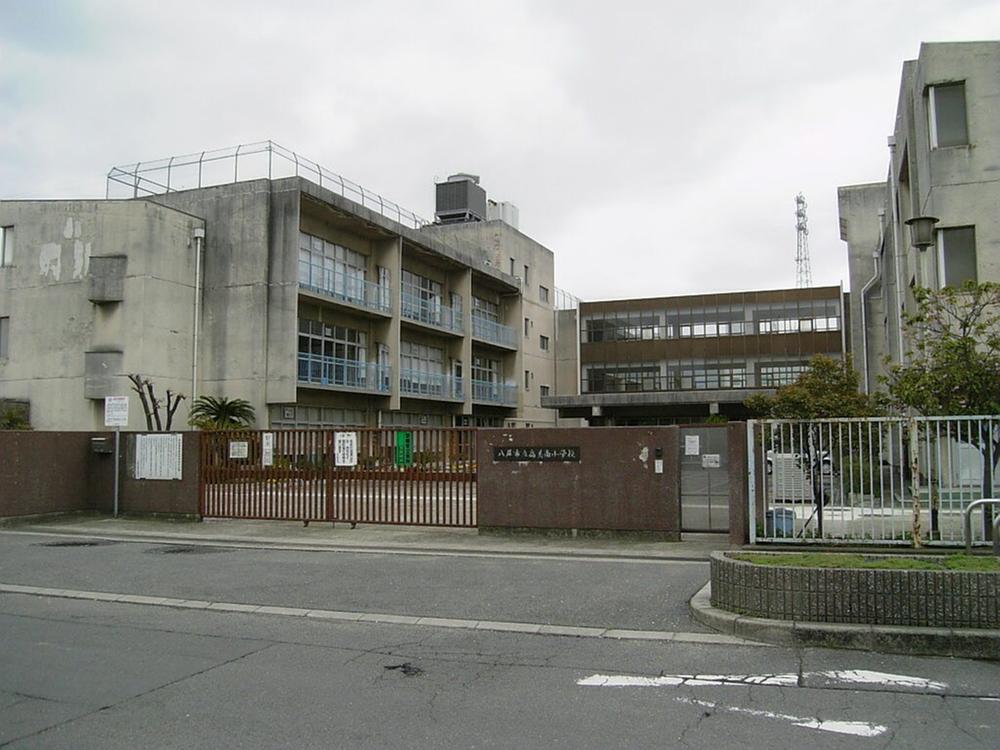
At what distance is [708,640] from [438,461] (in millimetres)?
8284

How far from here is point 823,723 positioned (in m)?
5.14

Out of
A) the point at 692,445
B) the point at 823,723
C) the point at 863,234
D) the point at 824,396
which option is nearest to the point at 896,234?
the point at 863,234

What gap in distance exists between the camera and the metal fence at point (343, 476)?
15.0 meters

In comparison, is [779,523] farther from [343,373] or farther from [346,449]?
[343,373]

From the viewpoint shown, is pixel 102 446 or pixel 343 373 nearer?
pixel 102 446

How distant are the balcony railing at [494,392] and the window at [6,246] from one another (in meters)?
23.5

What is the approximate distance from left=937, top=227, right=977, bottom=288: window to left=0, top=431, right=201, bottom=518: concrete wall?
1751cm

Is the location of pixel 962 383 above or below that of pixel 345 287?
below

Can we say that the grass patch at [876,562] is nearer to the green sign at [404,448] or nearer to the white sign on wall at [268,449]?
the green sign at [404,448]

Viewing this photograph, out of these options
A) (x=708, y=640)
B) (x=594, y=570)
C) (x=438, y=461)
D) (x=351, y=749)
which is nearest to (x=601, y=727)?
(x=351, y=749)

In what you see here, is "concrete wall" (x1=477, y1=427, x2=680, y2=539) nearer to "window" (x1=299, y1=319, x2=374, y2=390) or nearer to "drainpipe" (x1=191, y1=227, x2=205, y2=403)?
"window" (x1=299, y1=319, x2=374, y2=390)

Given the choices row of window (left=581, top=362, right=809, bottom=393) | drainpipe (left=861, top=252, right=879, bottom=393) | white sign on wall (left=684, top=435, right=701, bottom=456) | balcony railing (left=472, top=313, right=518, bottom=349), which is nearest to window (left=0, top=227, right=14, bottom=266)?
balcony railing (left=472, top=313, right=518, bottom=349)

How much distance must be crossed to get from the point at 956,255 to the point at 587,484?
12154mm

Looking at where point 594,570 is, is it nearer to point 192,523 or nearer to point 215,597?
point 215,597
